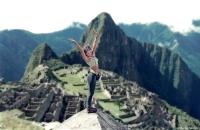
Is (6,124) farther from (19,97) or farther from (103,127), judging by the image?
(19,97)

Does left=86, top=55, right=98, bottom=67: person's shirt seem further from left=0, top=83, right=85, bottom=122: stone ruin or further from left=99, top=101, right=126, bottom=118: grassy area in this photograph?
left=99, top=101, right=126, bottom=118: grassy area

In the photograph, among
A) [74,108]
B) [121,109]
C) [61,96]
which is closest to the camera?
[74,108]

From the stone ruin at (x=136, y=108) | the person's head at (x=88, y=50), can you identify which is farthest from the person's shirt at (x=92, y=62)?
the stone ruin at (x=136, y=108)

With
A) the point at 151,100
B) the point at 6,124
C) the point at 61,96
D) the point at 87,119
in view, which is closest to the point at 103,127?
the point at 87,119

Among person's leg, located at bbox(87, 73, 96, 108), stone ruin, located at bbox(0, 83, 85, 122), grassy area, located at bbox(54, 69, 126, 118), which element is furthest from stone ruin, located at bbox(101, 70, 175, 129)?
person's leg, located at bbox(87, 73, 96, 108)

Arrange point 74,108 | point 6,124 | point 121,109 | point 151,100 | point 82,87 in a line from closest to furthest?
point 6,124 → point 74,108 → point 121,109 → point 82,87 → point 151,100

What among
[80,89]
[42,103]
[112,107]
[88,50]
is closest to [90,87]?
[88,50]

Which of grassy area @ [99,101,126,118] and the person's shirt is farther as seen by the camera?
grassy area @ [99,101,126,118]

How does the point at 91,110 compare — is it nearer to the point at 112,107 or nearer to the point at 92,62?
the point at 92,62

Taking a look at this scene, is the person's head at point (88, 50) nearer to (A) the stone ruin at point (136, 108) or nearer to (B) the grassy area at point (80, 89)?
(A) the stone ruin at point (136, 108)
